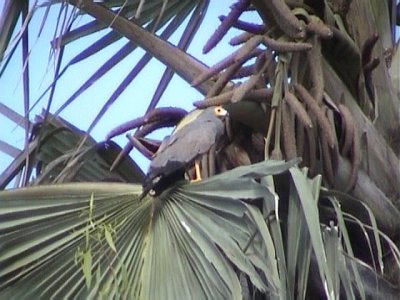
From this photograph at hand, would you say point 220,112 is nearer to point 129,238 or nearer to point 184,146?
point 184,146

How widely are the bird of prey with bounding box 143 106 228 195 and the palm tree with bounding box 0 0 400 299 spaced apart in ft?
0.09

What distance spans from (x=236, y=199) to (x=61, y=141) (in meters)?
0.68

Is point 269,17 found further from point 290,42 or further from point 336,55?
point 336,55

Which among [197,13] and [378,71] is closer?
[378,71]

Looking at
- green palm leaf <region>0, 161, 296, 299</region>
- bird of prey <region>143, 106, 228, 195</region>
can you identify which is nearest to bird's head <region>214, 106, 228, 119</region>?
bird of prey <region>143, 106, 228, 195</region>

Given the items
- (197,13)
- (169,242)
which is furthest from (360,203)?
(197,13)

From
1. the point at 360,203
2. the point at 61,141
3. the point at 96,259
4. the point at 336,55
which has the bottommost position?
the point at 360,203

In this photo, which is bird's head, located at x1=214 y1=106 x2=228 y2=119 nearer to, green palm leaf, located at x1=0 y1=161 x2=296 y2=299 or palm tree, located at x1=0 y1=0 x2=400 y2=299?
palm tree, located at x1=0 y1=0 x2=400 y2=299

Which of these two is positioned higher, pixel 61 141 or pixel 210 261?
pixel 61 141

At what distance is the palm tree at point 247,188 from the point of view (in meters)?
1.32

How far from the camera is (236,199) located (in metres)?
1.32

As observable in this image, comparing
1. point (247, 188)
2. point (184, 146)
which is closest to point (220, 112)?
point (184, 146)

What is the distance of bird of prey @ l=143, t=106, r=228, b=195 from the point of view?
1380mm

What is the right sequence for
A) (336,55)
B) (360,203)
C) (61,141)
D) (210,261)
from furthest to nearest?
(61,141) → (336,55) → (360,203) → (210,261)
